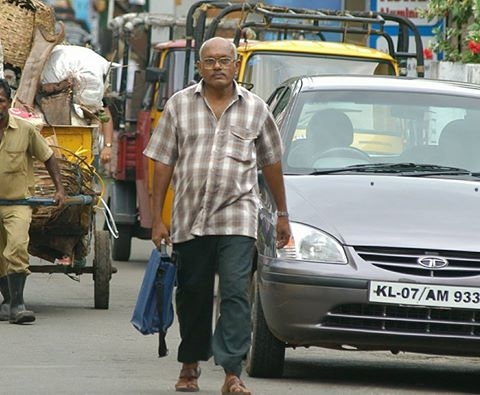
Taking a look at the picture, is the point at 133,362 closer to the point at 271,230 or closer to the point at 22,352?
the point at 22,352

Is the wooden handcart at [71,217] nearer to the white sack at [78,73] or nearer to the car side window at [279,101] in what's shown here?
the white sack at [78,73]

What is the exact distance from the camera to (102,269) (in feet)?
44.2

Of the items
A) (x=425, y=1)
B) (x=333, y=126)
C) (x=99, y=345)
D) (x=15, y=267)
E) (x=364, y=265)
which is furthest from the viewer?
(x=425, y=1)

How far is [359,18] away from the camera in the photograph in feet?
51.7

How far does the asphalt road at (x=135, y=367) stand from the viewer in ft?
30.0

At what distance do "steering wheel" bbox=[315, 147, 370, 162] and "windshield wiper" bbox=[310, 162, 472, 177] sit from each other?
0.41 feet

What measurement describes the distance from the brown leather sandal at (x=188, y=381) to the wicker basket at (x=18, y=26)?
17.7ft

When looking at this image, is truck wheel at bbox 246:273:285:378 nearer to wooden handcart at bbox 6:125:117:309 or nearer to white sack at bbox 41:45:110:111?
wooden handcart at bbox 6:125:117:309

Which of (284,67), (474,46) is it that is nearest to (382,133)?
(284,67)

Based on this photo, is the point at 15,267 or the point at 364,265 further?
the point at 15,267

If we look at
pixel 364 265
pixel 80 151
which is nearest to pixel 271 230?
pixel 364 265

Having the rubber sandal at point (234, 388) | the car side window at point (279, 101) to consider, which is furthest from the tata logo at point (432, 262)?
the car side window at point (279, 101)

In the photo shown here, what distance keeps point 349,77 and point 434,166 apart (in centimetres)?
98

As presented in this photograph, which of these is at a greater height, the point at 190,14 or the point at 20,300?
the point at 190,14
